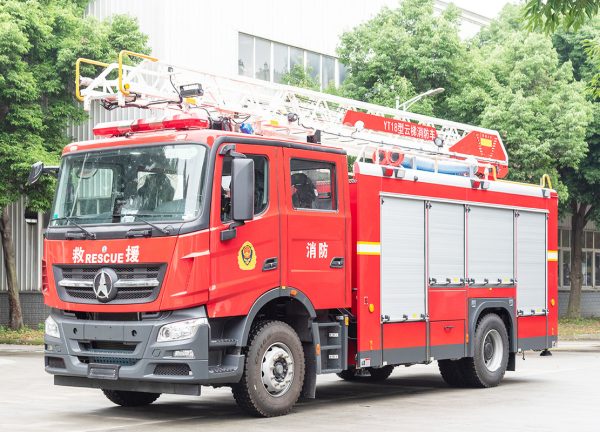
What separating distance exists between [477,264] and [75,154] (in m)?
6.29

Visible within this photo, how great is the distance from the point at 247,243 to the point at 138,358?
1.75 m

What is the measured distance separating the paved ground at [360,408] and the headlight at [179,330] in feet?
3.19

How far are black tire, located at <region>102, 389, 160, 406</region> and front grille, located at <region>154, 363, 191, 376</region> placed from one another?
6.66ft

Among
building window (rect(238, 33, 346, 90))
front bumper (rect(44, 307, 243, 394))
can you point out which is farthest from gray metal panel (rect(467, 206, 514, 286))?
building window (rect(238, 33, 346, 90))

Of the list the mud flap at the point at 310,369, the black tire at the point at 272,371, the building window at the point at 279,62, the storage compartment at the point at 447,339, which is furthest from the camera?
the building window at the point at 279,62

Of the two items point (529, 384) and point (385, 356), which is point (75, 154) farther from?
point (529, 384)

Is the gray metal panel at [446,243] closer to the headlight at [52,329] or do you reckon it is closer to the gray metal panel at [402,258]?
the gray metal panel at [402,258]

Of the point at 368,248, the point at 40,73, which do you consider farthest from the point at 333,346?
the point at 40,73

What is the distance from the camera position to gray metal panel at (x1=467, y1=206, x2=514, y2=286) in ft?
49.9

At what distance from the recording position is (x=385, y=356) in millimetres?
13250

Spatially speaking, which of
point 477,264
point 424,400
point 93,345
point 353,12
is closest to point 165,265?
point 93,345

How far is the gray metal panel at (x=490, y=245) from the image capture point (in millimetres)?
15219

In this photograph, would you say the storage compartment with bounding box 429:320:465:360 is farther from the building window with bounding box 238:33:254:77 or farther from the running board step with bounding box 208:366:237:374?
A: the building window with bounding box 238:33:254:77

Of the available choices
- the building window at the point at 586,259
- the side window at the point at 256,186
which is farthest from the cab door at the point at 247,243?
the building window at the point at 586,259
